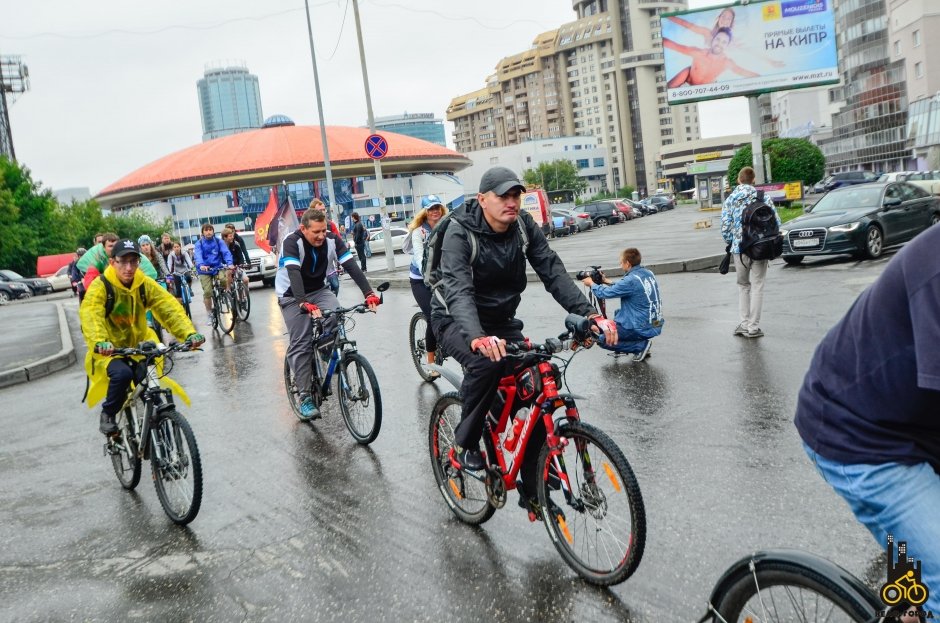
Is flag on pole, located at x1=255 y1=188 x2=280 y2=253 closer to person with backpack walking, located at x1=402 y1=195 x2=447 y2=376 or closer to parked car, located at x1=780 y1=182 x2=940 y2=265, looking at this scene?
parked car, located at x1=780 y1=182 x2=940 y2=265

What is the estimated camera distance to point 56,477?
6641mm

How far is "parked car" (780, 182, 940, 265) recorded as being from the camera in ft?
52.9

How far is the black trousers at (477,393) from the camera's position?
4.07 metres

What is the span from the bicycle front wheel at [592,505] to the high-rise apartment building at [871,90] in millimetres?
103187

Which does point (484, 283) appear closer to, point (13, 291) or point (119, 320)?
point (119, 320)

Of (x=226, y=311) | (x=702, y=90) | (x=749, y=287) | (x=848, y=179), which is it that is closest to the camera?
(x=749, y=287)

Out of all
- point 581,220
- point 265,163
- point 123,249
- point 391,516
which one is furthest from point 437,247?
point 265,163

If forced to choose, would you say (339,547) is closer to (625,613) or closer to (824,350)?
(625,613)

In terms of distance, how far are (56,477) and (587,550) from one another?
4.66 m

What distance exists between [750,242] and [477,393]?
6196 millimetres

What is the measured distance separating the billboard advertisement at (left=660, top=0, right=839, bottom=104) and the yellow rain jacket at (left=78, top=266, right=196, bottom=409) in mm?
33062

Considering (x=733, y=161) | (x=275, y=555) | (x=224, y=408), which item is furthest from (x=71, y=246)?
(x=275, y=555)

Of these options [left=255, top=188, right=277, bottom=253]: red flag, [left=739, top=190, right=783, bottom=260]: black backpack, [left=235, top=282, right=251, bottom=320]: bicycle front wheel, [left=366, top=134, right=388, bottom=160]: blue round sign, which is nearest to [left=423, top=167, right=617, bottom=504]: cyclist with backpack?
[left=739, top=190, right=783, bottom=260]: black backpack

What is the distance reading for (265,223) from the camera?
73.6ft
